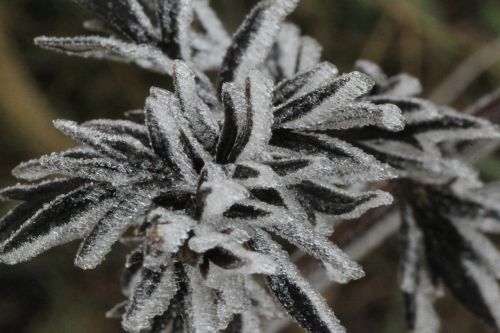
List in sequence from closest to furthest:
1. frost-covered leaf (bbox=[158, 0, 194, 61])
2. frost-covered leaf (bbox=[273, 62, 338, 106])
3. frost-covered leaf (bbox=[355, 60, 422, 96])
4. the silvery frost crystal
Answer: the silvery frost crystal
frost-covered leaf (bbox=[273, 62, 338, 106])
frost-covered leaf (bbox=[158, 0, 194, 61])
frost-covered leaf (bbox=[355, 60, 422, 96])

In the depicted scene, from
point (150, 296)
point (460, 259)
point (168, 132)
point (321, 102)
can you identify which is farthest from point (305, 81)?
point (460, 259)

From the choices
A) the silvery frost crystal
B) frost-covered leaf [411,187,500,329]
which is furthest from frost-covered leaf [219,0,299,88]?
frost-covered leaf [411,187,500,329]

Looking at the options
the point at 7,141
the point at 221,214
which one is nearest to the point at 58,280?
the point at 7,141

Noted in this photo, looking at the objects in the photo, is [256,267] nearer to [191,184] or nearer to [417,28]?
[191,184]

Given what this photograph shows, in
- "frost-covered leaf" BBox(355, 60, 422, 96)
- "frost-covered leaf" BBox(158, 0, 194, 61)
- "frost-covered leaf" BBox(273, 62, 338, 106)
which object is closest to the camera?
"frost-covered leaf" BBox(273, 62, 338, 106)

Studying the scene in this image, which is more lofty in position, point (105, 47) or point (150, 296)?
point (105, 47)

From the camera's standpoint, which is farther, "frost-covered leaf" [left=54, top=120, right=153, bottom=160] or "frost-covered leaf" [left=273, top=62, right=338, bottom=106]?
"frost-covered leaf" [left=273, top=62, right=338, bottom=106]

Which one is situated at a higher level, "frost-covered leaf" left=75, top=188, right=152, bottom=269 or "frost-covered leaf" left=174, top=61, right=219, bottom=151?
"frost-covered leaf" left=174, top=61, right=219, bottom=151

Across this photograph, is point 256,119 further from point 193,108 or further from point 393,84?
point 393,84

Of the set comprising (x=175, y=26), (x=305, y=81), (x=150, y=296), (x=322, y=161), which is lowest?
(x=150, y=296)

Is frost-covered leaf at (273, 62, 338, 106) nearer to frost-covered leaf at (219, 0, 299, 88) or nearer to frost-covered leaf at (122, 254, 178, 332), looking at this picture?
frost-covered leaf at (219, 0, 299, 88)

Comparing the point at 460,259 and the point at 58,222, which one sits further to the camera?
the point at 460,259

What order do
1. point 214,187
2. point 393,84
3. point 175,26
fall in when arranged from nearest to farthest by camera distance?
1. point 214,187
2. point 175,26
3. point 393,84

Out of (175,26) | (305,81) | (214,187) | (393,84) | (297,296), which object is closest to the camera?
(214,187)
